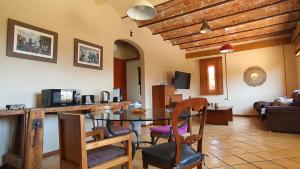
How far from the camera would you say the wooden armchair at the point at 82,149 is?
1355mm

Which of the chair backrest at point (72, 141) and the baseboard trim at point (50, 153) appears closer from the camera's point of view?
the chair backrest at point (72, 141)

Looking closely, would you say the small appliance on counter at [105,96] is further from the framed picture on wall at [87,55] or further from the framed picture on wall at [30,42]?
the framed picture on wall at [30,42]

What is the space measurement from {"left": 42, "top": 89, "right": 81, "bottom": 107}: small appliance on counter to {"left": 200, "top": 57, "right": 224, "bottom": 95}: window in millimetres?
6326

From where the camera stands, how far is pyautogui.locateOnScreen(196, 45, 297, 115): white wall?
658 cm

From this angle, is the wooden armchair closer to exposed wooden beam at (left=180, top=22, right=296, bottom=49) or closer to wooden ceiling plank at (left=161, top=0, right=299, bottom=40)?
wooden ceiling plank at (left=161, top=0, right=299, bottom=40)

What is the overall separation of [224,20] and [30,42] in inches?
185

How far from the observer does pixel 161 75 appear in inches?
249

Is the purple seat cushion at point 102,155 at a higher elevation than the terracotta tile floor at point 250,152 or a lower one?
higher

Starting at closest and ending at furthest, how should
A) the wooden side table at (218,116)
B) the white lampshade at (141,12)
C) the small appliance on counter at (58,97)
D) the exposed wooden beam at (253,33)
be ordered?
the white lampshade at (141,12) < the small appliance on counter at (58,97) < the wooden side table at (218,116) < the exposed wooden beam at (253,33)

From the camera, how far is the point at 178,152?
4.80 feet

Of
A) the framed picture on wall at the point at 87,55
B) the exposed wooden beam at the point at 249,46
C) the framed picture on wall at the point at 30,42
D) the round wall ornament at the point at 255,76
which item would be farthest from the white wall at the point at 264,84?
the framed picture on wall at the point at 30,42

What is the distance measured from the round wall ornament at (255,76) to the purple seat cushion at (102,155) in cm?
695

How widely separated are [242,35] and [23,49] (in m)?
6.30

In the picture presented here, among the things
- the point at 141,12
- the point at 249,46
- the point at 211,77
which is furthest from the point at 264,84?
the point at 141,12
